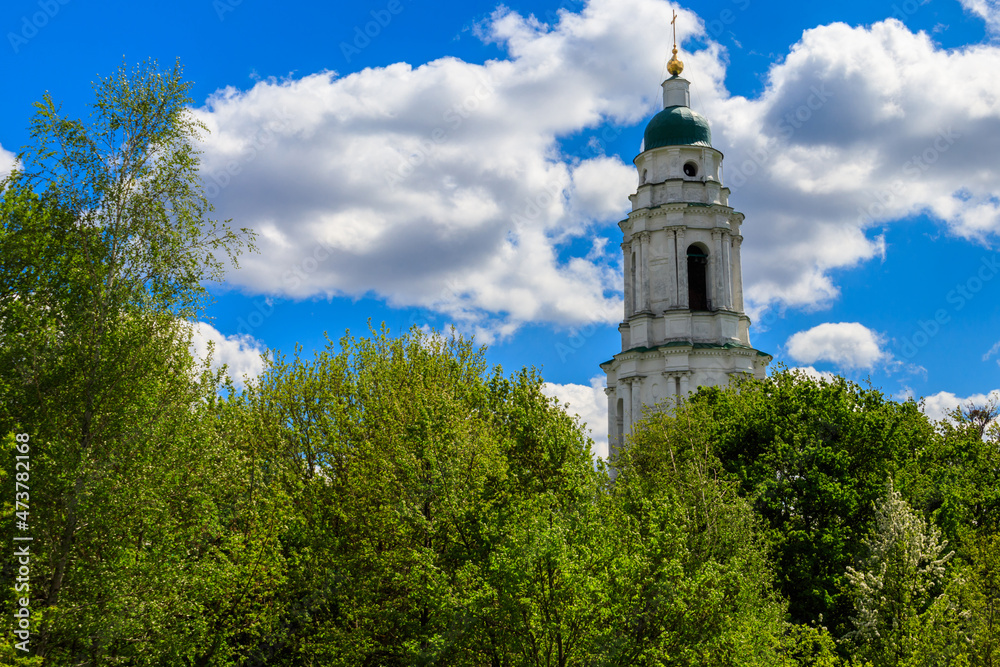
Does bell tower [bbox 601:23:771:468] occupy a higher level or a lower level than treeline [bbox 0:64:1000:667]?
higher

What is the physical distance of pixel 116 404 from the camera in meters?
18.7

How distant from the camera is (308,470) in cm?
2581

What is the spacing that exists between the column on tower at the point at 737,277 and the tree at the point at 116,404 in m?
41.1

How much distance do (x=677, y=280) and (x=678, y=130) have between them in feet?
35.6

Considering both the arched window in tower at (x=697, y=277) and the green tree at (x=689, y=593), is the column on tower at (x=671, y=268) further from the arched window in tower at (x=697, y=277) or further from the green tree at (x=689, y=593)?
the green tree at (x=689, y=593)

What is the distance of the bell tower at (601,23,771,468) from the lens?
52094 mm

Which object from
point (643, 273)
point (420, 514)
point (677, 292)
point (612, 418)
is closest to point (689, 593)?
point (420, 514)

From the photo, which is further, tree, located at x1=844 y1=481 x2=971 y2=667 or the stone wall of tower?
the stone wall of tower

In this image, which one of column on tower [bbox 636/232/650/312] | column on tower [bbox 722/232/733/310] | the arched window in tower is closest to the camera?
column on tower [bbox 722/232/733/310]

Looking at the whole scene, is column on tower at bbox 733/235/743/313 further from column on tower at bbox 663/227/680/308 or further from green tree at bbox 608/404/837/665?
green tree at bbox 608/404/837/665

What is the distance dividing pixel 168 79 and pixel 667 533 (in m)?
15.5

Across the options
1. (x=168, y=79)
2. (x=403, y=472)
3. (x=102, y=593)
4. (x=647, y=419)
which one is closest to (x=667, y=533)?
(x=403, y=472)

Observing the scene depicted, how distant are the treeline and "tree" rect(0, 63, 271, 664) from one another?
0.19 feet

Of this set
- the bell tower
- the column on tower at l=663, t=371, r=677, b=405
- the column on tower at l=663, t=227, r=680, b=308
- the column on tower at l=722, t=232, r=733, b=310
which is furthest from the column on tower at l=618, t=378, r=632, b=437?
the column on tower at l=722, t=232, r=733, b=310
